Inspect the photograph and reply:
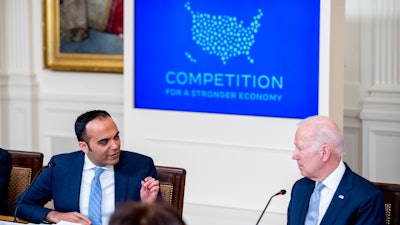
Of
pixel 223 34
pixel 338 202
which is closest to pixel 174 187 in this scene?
pixel 338 202

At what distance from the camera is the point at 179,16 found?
599cm

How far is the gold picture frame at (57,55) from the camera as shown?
723 cm

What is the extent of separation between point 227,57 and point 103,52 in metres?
1.69

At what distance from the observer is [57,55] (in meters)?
7.40

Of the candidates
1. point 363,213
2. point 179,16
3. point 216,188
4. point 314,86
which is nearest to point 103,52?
point 179,16

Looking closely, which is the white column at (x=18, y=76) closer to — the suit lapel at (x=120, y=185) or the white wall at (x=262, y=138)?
the white wall at (x=262, y=138)

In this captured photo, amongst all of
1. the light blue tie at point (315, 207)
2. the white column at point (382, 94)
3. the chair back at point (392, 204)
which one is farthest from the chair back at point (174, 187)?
the white column at point (382, 94)

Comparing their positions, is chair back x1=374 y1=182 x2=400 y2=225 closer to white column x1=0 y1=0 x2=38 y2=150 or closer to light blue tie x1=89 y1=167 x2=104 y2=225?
light blue tie x1=89 y1=167 x2=104 y2=225

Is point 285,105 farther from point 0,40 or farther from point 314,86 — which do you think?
point 0,40

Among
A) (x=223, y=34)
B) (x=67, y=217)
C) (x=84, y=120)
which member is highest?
(x=223, y=34)

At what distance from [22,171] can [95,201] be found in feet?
2.44

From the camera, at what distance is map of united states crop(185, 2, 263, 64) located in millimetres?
5746

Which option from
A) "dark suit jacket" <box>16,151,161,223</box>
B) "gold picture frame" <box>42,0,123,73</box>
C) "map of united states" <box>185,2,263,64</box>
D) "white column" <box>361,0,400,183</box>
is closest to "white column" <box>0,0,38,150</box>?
"gold picture frame" <box>42,0,123,73</box>

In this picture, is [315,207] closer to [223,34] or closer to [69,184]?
[69,184]
